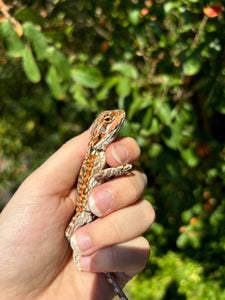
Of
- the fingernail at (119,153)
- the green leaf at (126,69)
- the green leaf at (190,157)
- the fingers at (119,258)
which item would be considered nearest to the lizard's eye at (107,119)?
the fingernail at (119,153)

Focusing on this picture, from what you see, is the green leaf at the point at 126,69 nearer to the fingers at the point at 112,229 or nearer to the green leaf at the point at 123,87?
the green leaf at the point at 123,87

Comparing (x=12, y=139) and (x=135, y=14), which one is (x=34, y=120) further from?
(x=135, y=14)

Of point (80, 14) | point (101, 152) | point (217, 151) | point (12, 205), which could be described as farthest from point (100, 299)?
point (80, 14)

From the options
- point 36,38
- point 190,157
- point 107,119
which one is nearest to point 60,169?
point 107,119

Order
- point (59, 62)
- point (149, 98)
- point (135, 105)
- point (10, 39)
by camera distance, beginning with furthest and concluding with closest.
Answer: point (149, 98) → point (135, 105) → point (59, 62) → point (10, 39)

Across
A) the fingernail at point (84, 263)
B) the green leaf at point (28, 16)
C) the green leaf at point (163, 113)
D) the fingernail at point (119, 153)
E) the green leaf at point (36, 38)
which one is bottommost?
the fingernail at point (84, 263)

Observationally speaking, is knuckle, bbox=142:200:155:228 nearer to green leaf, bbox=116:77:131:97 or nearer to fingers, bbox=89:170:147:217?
fingers, bbox=89:170:147:217

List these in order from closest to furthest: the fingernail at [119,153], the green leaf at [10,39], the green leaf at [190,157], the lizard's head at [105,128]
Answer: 1. the green leaf at [10,39]
2. the lizard's head at [105,128]
3. the fingernail at [119,153]
4. the green leaf at [190,157]

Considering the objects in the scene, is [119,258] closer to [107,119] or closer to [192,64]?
[107,119]
